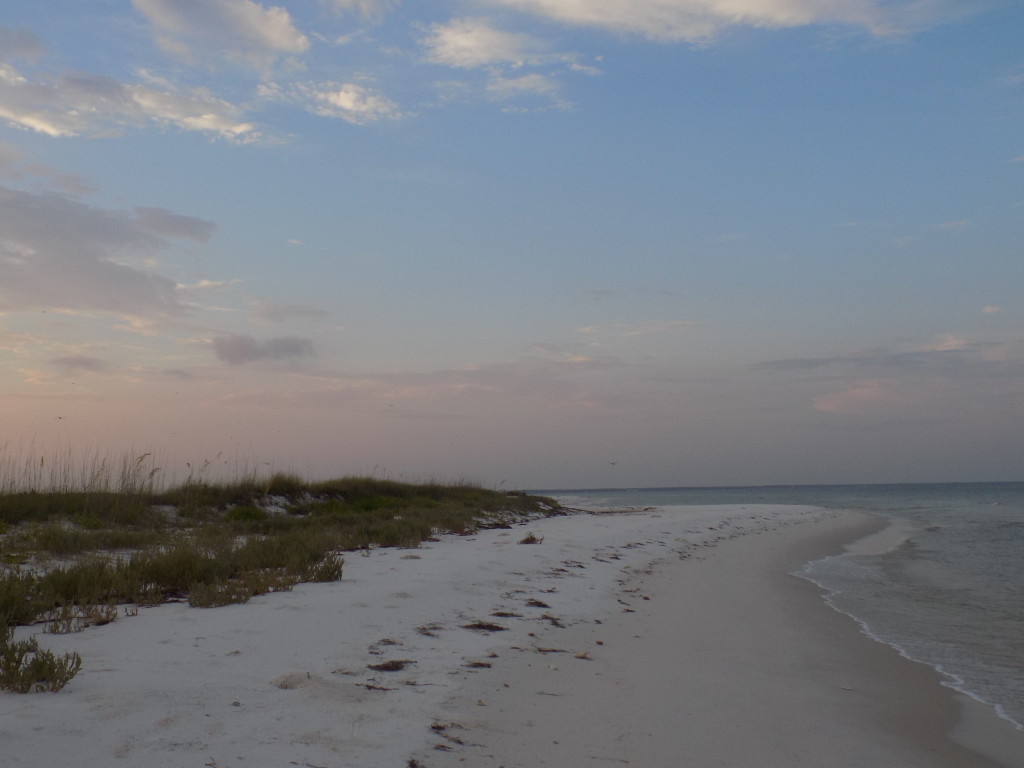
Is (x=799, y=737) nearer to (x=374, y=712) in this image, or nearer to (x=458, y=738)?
(x=458, y=738)

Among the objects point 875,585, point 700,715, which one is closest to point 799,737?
point 700,715

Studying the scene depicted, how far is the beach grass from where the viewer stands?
5.72 m

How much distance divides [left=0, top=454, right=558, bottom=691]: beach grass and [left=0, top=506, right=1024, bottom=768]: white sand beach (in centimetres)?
34

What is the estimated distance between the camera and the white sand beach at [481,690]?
3398mm

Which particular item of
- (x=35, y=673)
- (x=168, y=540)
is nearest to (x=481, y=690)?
(x=35, y=673)

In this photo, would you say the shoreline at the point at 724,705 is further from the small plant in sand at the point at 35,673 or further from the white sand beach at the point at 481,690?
the small plant in sand at the point at 35,673

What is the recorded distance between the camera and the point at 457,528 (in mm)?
15195

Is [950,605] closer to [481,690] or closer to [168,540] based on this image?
[481,690]

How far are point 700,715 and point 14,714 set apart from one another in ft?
12.2

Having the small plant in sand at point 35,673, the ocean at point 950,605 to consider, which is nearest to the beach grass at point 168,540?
the small plant in sand at point 35,673

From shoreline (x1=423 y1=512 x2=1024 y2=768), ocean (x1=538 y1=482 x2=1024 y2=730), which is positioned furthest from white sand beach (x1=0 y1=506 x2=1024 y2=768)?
ocean (x1=538 y1=482 x2=1024 y2=730)

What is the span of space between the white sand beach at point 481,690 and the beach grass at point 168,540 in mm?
344

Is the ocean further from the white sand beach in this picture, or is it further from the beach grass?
the beach grass

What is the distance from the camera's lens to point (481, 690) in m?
4.52
